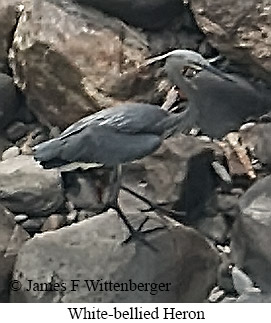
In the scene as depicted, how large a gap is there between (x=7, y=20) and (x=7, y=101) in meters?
0.23

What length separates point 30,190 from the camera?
202cm

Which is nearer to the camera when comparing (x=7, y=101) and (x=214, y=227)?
→ (x=214, y=227)

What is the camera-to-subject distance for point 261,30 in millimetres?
2057

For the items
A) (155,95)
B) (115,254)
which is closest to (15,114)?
(155,95)

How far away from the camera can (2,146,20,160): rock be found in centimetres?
221

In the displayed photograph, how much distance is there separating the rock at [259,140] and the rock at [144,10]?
0.37m

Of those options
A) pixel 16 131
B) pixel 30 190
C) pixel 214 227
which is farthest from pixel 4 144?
pixel 214 227

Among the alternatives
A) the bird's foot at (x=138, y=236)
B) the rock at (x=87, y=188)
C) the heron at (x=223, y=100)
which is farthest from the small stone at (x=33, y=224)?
the heron at (x=223, y=100)

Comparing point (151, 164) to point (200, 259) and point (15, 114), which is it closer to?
point (200, 259)

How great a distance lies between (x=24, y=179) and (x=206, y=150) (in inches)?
18.2

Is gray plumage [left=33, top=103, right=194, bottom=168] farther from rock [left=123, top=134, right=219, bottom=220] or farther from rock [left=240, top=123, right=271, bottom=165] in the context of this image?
rock [left=240, top=123, right=271, bottom=165]

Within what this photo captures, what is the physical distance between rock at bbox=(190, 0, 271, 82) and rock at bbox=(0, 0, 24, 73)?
20.8 inches

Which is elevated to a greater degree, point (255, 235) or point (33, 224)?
point (255, 235)

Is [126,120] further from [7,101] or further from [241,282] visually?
[7,101]
